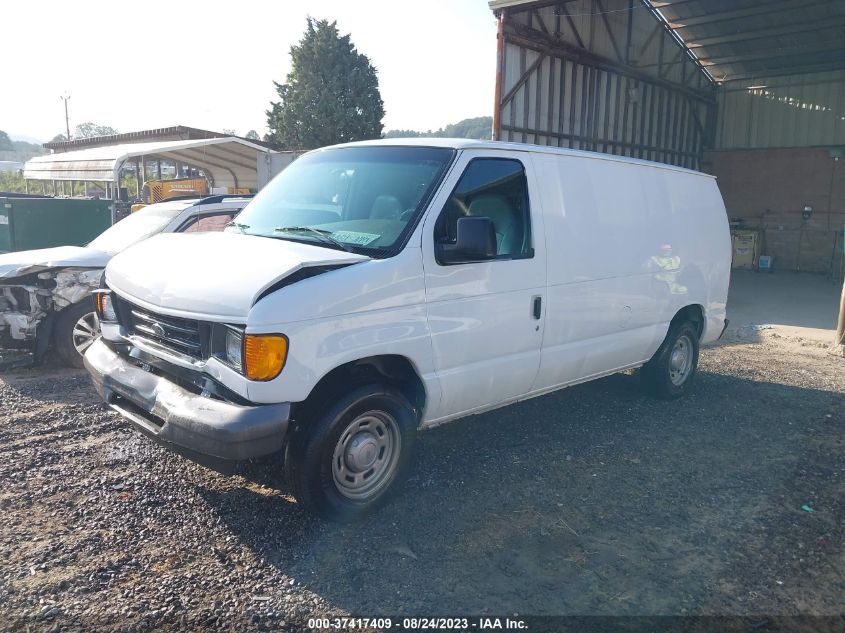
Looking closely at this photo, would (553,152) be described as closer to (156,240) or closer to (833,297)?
(156,240)

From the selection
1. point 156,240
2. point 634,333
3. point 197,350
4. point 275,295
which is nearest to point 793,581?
point 634,333

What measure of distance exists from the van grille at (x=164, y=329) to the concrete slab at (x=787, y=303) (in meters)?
9.38

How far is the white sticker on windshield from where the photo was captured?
403 centimetres

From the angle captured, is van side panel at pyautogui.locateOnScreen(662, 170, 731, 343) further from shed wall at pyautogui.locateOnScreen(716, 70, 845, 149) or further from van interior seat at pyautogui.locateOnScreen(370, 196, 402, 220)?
shed wall at pyautogui.locateOnScreen(716, 70, 845, 149)

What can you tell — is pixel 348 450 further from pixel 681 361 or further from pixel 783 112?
pixel 783 112

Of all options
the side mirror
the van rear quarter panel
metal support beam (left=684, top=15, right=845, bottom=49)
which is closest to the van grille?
the side mirror

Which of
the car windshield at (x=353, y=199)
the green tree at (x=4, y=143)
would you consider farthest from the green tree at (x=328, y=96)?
the green tree at (x=4, y=143)

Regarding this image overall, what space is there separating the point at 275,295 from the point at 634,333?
3535 mm

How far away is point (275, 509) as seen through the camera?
4.04m

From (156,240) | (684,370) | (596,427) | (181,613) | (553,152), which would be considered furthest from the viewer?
(684,370)

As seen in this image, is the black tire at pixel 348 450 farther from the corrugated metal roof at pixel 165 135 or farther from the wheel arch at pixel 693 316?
the corrugated metal roof at pixel 165 135

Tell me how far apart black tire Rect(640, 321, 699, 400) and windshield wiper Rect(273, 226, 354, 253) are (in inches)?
144

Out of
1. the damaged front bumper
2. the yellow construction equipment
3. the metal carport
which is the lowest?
the damaged front bumper

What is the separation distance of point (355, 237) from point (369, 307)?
1.87 feet
